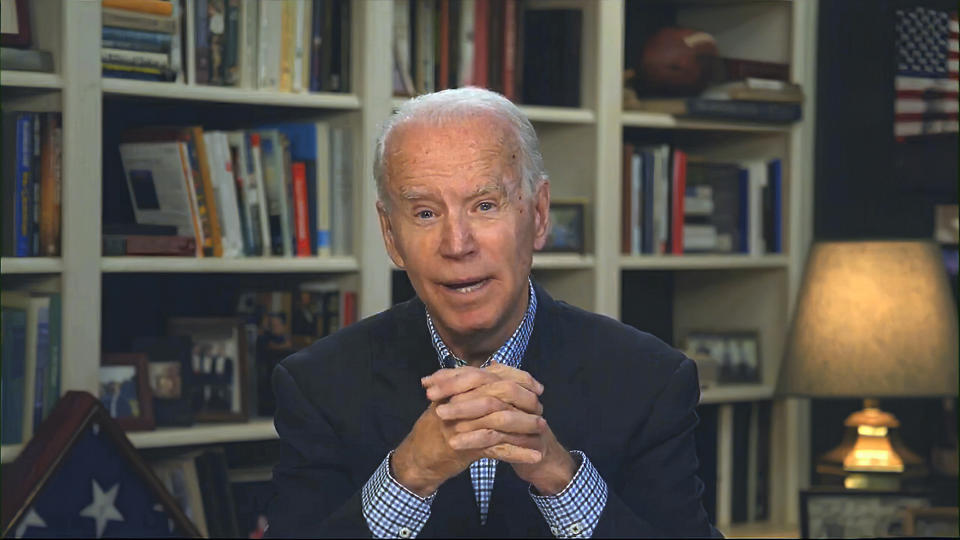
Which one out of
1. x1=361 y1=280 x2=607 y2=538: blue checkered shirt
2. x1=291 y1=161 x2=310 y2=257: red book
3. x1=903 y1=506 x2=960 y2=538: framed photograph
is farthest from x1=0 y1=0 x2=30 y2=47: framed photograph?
x1=903 y1=506 x2=960 y2=538: framed photograph

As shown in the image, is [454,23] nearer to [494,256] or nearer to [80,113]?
[80,113]

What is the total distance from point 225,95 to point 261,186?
219 millimetres

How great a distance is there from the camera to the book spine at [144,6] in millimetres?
2635

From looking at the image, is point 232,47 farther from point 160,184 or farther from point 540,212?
point 540,212

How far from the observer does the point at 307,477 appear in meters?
1.66

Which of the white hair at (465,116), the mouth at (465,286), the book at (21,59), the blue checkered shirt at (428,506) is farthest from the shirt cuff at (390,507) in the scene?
the book at (21,59)

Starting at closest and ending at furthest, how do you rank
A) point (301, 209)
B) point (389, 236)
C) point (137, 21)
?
point (389, 236) → point (137, 21) → point (301, 209)

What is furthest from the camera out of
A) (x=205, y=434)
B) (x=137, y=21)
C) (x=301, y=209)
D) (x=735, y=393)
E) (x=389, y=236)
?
(x=735, y=393)

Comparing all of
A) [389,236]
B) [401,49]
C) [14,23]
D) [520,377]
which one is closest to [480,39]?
[401,49]

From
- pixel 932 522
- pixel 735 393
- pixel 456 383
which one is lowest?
pixel 932 522

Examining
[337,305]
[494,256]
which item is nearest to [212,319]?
[337,305]

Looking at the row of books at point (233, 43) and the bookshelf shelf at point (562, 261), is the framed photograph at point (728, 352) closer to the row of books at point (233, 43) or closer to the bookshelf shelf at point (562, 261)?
the bookshelf shelf at point (562, 261)

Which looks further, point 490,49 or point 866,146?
point 866,146

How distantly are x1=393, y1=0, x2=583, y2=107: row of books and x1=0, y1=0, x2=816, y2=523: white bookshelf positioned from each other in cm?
5
